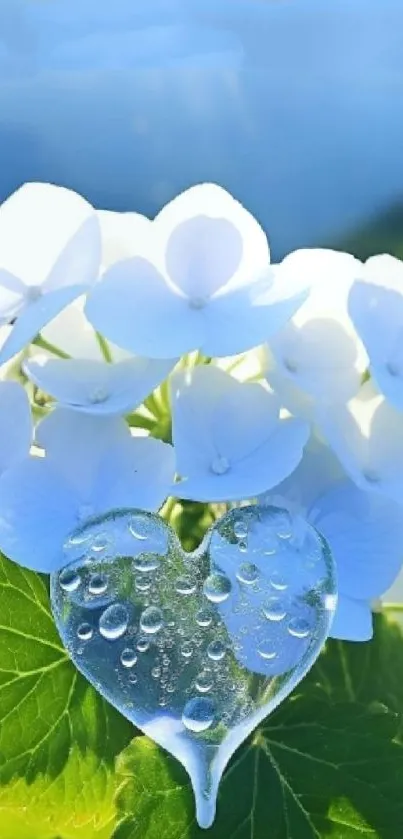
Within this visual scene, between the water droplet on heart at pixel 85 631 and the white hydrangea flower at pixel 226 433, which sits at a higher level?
the white hydrangea flower at pixel 226 433

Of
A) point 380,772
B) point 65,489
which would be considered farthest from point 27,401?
point 380,772

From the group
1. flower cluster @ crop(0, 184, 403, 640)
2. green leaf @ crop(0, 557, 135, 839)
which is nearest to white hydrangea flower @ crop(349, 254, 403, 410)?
flower cluster @ crop(0, 184, 403, 640)

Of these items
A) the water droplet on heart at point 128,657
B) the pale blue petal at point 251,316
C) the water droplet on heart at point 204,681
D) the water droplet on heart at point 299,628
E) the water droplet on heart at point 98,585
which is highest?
the pale blue petal at point 251,316

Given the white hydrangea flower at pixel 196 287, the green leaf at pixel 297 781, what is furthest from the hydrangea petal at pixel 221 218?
the green leaf at pixel 297 781

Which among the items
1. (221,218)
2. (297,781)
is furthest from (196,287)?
(297,781)

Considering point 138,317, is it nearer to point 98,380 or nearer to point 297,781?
point 98,380

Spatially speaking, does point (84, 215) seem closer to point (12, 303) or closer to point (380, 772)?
point (12, 303)

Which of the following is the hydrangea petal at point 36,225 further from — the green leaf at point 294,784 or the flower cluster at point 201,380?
the green leaf at point 294,784
